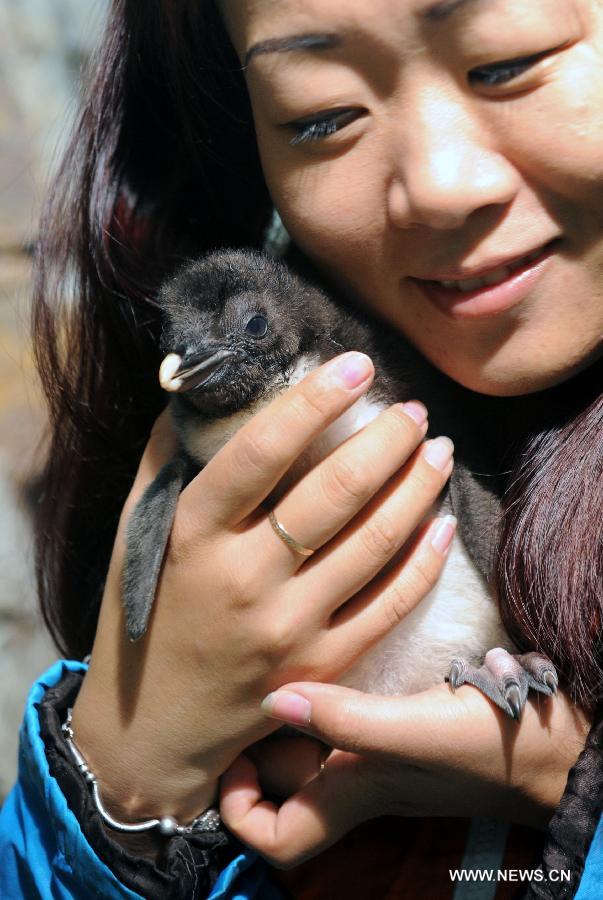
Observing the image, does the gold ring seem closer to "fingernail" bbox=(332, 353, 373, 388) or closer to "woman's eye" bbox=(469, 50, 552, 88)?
"fingernail" bbox=(332, 353, 373, 388)

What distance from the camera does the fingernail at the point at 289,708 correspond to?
128 cm

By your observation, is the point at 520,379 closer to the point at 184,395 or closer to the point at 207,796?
the point at 184,395

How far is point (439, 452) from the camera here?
1.41m

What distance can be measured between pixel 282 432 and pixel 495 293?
0.35m

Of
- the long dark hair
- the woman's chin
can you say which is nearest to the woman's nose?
the woman's chin

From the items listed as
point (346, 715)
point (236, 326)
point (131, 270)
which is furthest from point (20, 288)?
point (346, 715)

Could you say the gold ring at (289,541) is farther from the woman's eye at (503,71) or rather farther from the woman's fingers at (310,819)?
the woman's eye at (503,71)

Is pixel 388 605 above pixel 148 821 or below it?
above

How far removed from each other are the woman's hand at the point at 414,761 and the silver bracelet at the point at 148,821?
103 millimetres

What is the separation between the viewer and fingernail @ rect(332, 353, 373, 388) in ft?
4.32

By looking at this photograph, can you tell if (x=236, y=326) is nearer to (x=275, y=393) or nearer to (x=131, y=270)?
(x=275, y=393)

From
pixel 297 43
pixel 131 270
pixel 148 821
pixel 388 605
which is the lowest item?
pixel 148 821

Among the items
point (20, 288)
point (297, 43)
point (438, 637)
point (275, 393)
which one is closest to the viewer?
point (297, 43)

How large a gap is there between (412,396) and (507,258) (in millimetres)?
346
